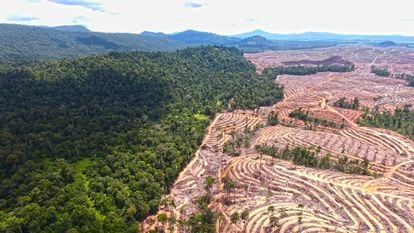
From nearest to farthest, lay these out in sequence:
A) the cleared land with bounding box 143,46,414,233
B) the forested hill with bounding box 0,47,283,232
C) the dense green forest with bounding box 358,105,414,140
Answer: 1. the forested hill with bounding box 0,47,283,232
2. the cleared land with bounding box 143,46,414,233
3. the dense green forest with bounding box 358,105,414,140

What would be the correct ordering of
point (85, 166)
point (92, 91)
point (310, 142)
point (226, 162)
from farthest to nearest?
1. point (92, 91)
2. point (310, 142)
3. point (226, 162)
4. point (85, 166)

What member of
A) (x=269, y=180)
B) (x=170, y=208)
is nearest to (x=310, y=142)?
(x=269, y=180)

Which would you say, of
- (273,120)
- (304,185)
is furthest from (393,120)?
(304,185)

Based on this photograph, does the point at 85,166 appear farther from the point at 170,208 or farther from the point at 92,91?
the point at 92,91

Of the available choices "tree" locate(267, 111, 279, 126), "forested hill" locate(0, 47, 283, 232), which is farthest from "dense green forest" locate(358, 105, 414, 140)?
"forested hill" locate(0, 47, 283, 232)

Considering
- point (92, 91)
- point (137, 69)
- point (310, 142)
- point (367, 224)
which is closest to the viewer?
point (367, 224)

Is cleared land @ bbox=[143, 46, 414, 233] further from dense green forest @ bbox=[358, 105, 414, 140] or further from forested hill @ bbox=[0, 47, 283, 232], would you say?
forested hill @ bbox=[0, 47, 283, 232]
